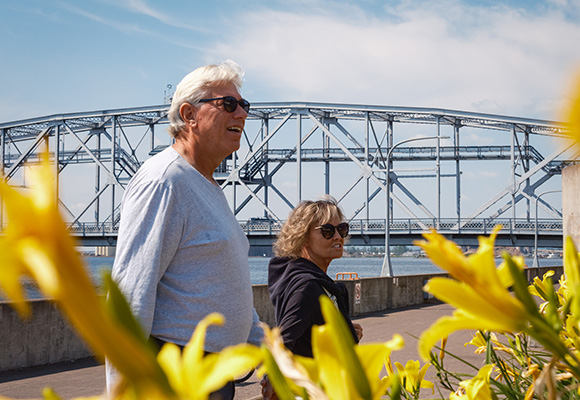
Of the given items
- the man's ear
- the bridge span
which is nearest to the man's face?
the man's ear

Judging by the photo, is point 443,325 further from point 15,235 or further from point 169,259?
point 169,259

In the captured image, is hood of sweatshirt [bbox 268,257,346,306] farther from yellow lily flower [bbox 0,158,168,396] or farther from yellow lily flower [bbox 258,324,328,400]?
yellow lily flower [bbox 0,158,168,396]

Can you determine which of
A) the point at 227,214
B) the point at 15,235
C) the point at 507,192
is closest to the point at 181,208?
the point at 227,214

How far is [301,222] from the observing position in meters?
3.10

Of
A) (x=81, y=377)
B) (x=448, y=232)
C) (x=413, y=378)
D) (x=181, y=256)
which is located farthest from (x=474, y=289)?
(x=448, y=232)

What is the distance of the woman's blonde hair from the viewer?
305cm

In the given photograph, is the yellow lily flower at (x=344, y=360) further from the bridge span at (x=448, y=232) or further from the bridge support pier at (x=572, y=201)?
the bridge span at (x=448, y=232)

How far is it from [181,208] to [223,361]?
152 cm

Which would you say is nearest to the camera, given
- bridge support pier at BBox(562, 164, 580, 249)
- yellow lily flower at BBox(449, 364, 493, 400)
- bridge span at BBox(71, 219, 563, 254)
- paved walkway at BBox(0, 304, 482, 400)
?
yellow lily flower at BBox(449, 364, 493, 400)

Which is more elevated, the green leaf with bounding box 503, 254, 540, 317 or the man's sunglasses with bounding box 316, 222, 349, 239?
the green leaf with bounding box 503, 254, 540, 317

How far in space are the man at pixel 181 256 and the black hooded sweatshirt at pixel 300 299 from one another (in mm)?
464

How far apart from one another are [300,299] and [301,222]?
0.60m

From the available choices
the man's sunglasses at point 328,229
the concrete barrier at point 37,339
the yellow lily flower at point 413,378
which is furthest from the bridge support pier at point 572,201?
the concrete barrier at point 37,339

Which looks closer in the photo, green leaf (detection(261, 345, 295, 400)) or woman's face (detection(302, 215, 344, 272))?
green leaf (detection(261, 345, 295, 400))
